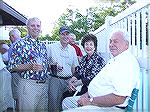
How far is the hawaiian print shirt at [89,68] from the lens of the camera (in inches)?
136

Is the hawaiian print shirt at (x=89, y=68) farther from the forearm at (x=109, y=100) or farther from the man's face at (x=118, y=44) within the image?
the forearm at (x=109, y=100)

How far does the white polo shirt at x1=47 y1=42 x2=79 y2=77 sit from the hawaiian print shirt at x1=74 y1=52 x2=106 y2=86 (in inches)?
10.3

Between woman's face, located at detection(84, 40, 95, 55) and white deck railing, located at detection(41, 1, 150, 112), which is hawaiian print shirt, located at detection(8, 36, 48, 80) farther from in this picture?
white deck railing, located at detection(41, 1, 150, 112)

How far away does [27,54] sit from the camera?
10.5 ft

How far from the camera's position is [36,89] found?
331cm

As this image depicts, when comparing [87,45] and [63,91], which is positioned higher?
[87,45]

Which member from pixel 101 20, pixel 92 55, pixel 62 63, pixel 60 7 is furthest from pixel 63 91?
pixel 101 20

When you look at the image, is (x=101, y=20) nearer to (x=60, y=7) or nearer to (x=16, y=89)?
(x=60, y=7)

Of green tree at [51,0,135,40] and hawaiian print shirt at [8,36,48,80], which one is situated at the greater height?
green tree at [51,0,135,40]

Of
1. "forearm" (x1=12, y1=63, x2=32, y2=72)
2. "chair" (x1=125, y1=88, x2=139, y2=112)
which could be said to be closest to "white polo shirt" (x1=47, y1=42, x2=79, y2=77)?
"forearm" (x1=12, y1=63, x2=32, y2=72)

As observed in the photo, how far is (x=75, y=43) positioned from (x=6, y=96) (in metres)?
1.21

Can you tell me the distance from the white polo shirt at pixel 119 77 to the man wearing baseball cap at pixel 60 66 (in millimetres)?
1235

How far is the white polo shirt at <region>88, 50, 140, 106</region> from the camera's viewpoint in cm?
241

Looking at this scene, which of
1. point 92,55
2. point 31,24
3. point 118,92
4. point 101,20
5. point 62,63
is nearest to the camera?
point 118,92
